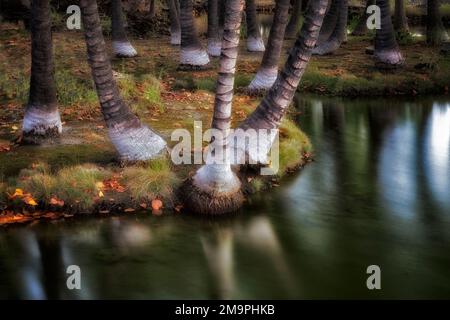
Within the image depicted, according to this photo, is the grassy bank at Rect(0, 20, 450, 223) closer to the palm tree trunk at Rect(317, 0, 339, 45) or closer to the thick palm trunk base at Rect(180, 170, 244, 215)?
the thick palm trunk base at Rect(180, 170, 244, 215)

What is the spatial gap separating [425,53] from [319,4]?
16.7 m

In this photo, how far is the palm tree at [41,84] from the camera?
1302cm

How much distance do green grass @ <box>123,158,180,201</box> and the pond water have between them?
19.0 inches

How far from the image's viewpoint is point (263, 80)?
19.2 m

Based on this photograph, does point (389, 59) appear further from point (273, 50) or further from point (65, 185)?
point (65, 185)

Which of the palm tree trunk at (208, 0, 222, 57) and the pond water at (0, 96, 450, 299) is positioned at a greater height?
the palm tree trunk at (208, 0, 222, 57)

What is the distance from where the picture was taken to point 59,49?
25453 millimetres

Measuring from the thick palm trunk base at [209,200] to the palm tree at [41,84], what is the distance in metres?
4.34

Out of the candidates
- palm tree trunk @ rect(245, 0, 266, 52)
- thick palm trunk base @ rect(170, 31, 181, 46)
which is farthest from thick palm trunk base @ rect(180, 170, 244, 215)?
thick palm trunk base @ rect(170, 31, 181, 46)

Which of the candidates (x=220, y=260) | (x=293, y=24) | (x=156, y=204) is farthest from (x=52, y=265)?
(x=293, y=24)

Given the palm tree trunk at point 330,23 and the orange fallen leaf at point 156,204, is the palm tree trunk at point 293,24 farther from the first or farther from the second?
the orange fallen leaf at point 156,204

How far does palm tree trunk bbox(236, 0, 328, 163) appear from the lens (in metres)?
11.1
